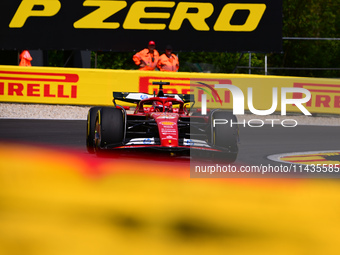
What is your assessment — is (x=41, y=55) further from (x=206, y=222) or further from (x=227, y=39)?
(x=206, y=222)

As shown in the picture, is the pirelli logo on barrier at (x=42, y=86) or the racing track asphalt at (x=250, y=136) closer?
the racing track asphalt at (x=250, y=136)

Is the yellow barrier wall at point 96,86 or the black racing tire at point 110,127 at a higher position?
the yellow barrier wall at point 96,86

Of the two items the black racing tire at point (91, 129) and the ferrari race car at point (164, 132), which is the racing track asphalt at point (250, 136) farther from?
the black racing tire at point (91, 129)

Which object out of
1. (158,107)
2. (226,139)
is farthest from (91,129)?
(226,139)

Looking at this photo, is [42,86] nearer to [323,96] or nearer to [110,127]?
[323,96]

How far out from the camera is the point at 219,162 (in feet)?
32.2

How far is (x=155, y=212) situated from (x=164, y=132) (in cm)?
337

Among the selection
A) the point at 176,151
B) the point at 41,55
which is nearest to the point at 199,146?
the point at 176,151

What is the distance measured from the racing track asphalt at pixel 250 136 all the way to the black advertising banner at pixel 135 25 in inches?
226

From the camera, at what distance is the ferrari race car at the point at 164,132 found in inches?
370

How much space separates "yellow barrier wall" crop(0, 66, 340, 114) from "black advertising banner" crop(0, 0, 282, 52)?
3154 millimetres

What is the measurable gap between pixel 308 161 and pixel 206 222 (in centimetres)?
487

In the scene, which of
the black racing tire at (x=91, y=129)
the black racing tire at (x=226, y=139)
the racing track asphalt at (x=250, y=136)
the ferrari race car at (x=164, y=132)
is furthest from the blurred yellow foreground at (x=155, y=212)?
the racing track asphalt at (x=250, y=136)

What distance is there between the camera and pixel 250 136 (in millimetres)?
13852
